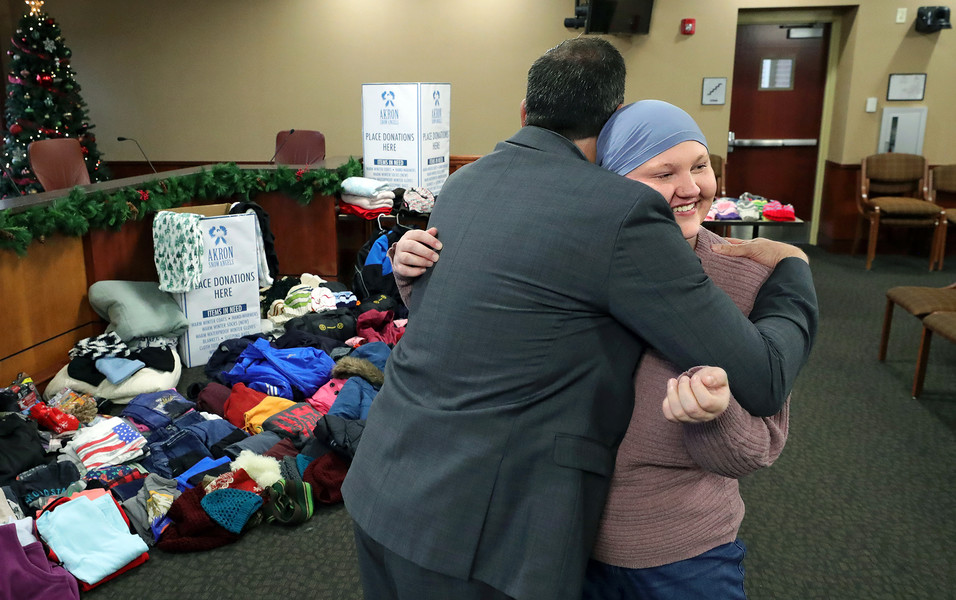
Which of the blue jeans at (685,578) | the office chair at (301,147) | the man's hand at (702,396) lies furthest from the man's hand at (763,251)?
the office chair at (301,147)

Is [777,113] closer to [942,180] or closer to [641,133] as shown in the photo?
[942,180]

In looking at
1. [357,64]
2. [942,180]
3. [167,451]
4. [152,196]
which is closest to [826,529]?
[167,451]

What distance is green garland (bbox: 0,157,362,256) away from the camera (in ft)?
10.9

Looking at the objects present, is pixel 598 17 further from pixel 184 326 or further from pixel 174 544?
pixel 174 544

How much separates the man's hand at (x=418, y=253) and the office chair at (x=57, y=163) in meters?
4.82

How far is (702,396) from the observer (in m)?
0.88

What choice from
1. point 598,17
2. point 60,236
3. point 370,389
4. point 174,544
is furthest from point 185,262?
point 598,17

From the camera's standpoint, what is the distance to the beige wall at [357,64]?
23.4ft

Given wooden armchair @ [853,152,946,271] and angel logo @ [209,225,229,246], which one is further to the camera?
wooden armchair @ [853,152,946,271]

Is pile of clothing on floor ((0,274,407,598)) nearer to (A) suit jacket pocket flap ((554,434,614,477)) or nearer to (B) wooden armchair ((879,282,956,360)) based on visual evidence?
(A) suit jacket pocket flap ((554,434,614,477))

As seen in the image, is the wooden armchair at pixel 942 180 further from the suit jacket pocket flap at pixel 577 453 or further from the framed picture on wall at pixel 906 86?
the suit jacket pocket flap at pixel 577 453

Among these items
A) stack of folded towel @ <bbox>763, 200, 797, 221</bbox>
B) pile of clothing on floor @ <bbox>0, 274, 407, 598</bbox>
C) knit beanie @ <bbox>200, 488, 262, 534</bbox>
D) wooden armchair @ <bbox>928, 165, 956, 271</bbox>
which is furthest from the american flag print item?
wooden armchair @ <bbox>928, 165, 956, 271</bbox>

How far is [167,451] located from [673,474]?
2301 millimetres

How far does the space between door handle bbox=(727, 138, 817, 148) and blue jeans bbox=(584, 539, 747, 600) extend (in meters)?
7.19
